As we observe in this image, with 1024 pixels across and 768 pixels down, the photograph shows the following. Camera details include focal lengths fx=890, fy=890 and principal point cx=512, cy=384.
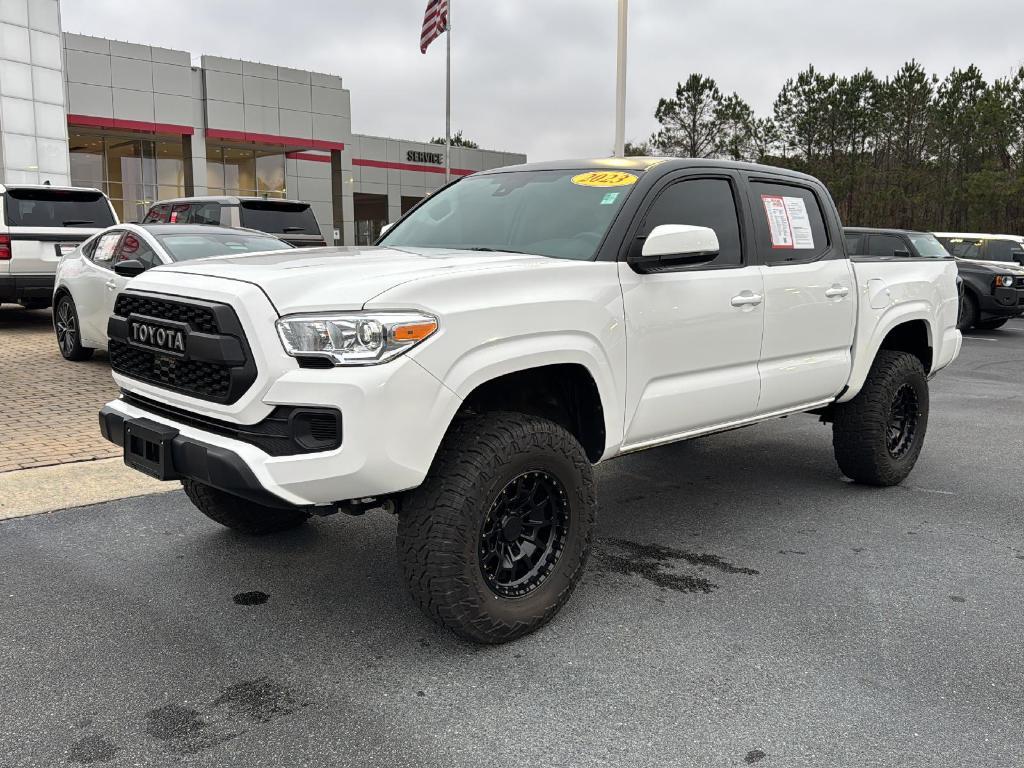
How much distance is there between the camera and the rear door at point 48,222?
11.4 m

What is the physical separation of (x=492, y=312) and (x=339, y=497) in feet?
2.74

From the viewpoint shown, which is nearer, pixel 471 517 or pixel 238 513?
pixel 471 517

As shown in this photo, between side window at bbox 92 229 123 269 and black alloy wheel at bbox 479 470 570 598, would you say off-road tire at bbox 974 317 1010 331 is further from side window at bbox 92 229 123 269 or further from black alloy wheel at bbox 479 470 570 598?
black alloy wheel at bbox 479 470 570 598

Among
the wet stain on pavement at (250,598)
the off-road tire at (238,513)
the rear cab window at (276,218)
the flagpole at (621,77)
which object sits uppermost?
the flagpole at (621,77)

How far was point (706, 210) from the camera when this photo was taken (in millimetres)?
4320

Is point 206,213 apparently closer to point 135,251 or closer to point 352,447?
point 135,251

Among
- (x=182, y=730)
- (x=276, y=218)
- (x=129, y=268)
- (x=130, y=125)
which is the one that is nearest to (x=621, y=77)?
(x=276, y=218)

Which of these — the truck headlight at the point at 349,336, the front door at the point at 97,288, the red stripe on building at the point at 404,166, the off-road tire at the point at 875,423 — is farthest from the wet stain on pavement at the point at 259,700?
the red stripe on building at the point at 404,166

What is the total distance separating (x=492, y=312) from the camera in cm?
316

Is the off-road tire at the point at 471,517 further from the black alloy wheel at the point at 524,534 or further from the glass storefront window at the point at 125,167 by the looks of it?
the glass storefront window at the point at 125,167

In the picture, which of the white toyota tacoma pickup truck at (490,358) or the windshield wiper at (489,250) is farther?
the windshield wiper at (489,250)

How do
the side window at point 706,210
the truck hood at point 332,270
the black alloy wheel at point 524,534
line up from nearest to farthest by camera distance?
the truck hood at point 332,270 < the black alloy wheel at point 524,534 < the side window at point 706,210

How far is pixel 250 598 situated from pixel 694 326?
7.38 ft

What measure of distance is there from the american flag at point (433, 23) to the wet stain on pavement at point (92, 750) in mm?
27421
